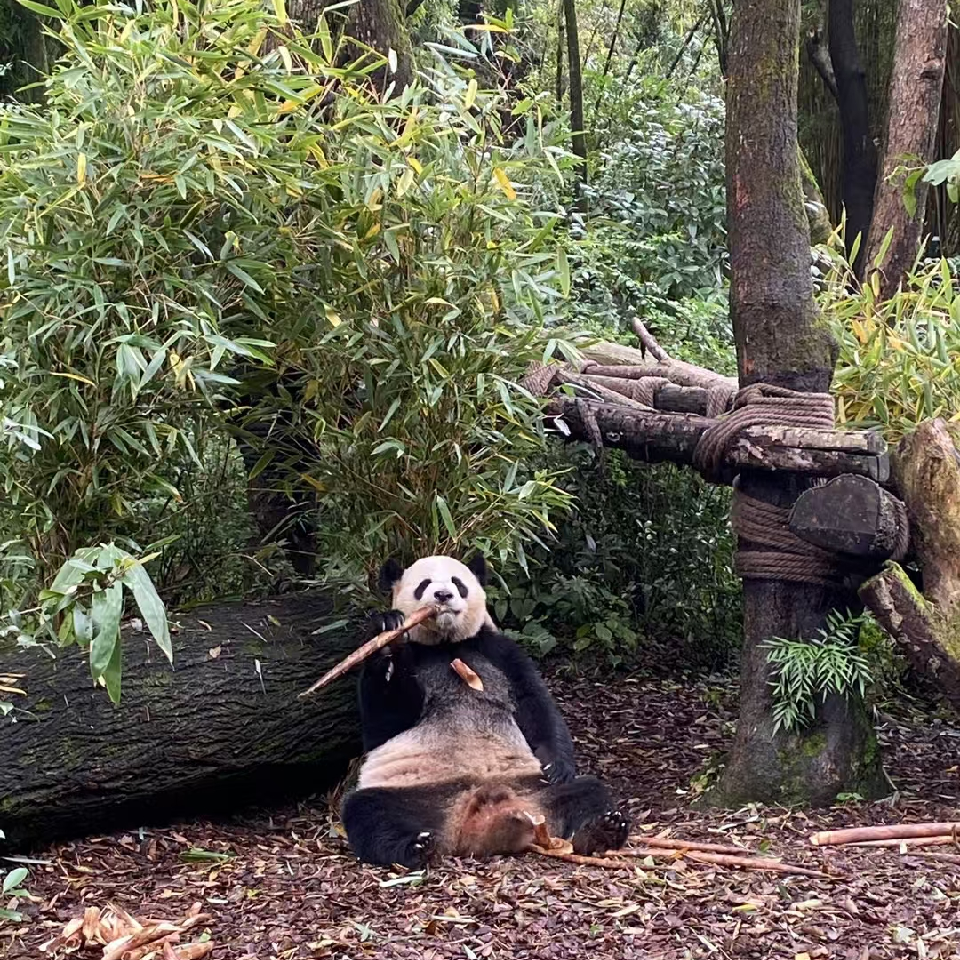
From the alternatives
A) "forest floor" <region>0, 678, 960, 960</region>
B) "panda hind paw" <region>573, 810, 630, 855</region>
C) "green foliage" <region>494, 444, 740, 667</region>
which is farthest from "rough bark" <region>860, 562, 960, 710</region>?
"green foliage" <region>494, 444, 740, 667</region>

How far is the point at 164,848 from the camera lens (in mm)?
4199

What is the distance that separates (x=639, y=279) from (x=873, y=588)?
5309mm

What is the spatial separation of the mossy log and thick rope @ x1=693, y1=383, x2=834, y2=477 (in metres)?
0.31

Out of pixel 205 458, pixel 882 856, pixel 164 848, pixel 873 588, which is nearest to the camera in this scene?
pixel 882 856

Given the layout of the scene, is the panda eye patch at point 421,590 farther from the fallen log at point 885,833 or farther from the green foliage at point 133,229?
the fallen log at point 885,833

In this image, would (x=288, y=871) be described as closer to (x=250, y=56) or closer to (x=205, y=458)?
(x=205, y=458)

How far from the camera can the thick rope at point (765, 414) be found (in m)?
4.16

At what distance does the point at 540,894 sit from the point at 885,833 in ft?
3.70

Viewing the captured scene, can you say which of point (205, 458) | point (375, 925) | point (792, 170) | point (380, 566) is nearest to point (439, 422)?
point (380, 566)

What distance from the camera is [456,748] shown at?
4.29m

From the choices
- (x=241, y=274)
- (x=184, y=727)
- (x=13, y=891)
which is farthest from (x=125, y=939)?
(x=241, y=274)

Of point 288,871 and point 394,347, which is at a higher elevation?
point 394,347

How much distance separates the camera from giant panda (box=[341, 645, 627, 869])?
392 cm

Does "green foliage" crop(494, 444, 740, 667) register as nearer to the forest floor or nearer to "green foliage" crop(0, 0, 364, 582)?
the forest floor
